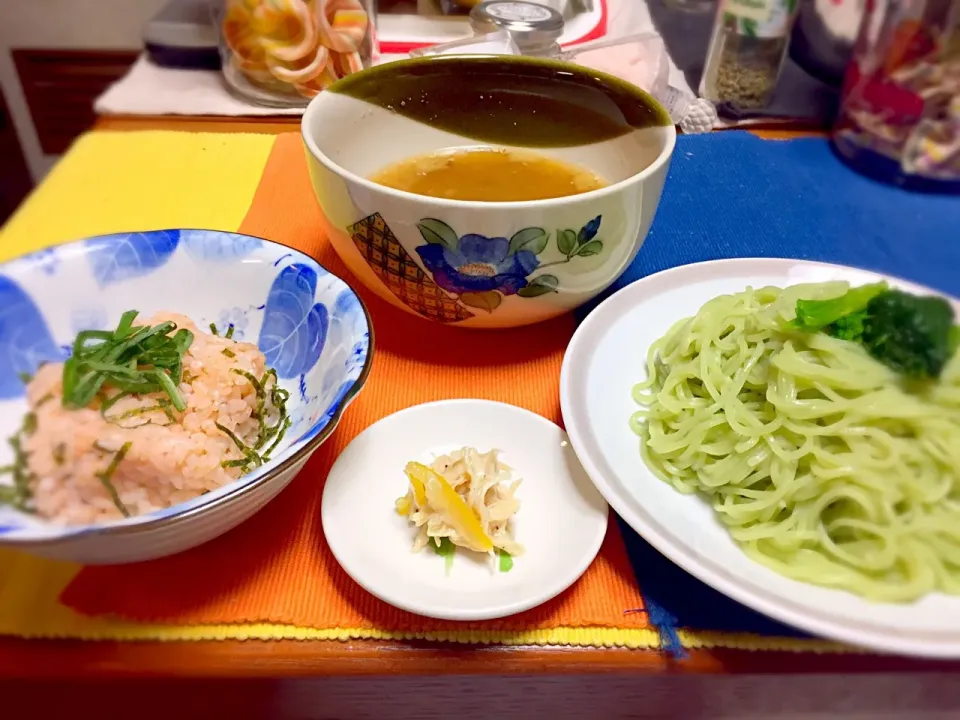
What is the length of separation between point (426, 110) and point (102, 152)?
629 mm

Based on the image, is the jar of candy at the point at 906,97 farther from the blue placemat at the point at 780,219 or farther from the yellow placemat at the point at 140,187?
the yellow placemat at the point at 140,187

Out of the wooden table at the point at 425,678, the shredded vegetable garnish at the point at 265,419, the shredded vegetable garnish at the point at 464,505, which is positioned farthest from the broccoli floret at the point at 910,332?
the shredded vegetable garnish at the point at 265,419

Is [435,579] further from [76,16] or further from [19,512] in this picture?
[76,16]

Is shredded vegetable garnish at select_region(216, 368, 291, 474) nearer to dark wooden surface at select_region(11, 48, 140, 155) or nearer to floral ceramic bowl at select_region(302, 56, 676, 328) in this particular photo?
floral ceramic bowl at select_region(302, 56, 676, 328)

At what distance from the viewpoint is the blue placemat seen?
2.45ft

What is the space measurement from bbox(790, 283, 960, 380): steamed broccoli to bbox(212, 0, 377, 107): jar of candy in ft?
3.37

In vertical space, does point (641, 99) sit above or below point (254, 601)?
above

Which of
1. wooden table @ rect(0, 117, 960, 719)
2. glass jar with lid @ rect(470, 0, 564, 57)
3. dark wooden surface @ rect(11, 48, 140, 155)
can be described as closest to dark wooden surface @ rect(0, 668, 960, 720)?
wooden table @ rect(0, 117, 960, 719)

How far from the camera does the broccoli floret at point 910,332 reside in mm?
591

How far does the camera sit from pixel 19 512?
0.56 metres

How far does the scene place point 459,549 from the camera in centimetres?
63

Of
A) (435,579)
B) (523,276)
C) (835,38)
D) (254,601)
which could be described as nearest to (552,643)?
(435,579)

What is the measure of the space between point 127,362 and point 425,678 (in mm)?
397

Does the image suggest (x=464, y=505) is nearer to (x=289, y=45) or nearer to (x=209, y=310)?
(x=209, y=310)
